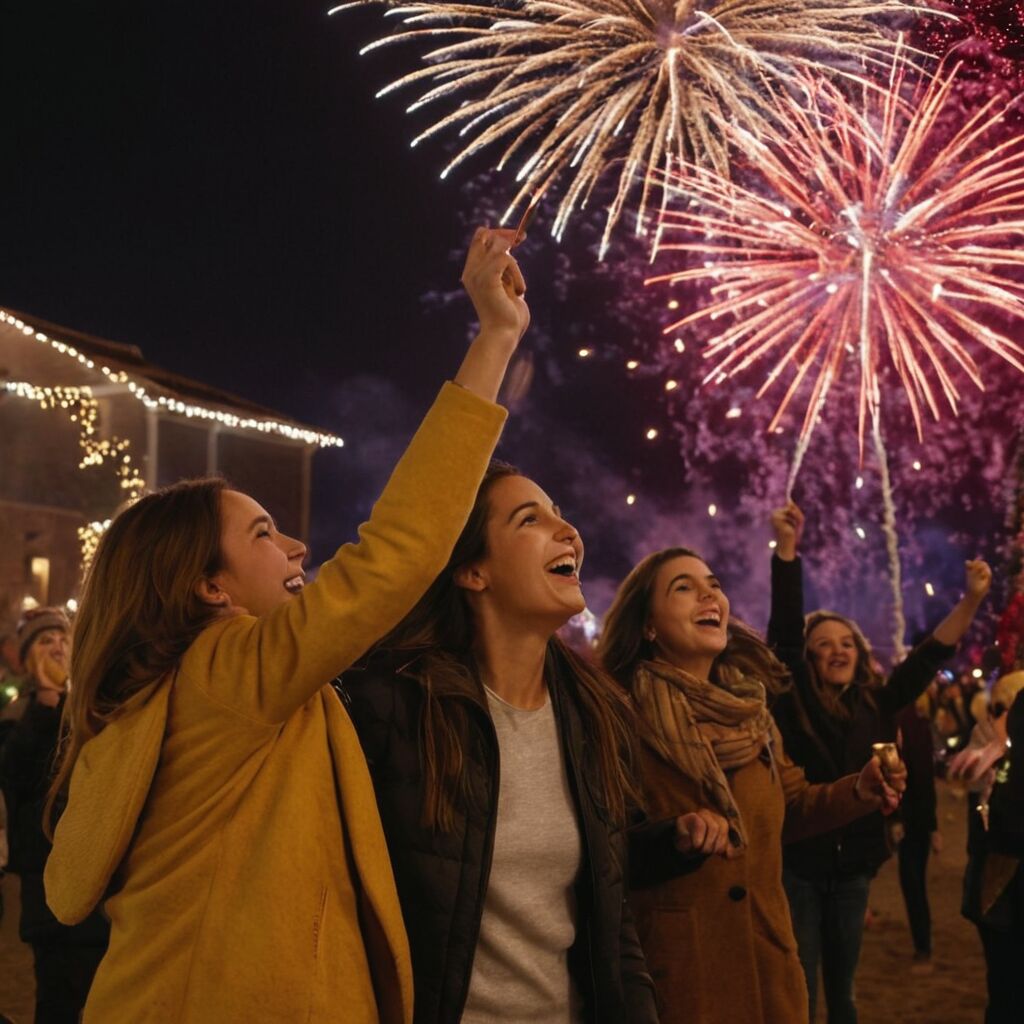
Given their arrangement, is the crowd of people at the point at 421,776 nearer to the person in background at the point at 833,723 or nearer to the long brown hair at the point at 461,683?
the long brown hair at the point at 461,683

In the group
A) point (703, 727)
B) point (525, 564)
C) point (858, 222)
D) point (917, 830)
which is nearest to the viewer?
point (525, 564)

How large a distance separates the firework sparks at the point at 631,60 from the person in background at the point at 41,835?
5.75 meters

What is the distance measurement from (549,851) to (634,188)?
29.5m

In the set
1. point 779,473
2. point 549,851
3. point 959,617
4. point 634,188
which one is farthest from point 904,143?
point 779,473

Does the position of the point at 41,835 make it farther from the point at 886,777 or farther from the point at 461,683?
the point at 886,777

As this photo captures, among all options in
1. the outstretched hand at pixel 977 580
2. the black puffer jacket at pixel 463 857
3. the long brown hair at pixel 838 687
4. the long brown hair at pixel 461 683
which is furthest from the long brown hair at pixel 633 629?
the outstretched hand at pixel 977 580

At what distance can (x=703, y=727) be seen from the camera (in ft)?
13.0

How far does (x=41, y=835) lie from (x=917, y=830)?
548 centimetres

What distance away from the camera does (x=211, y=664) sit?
2.20m

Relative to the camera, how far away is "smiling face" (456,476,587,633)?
297cm

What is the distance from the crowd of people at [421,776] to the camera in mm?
2092

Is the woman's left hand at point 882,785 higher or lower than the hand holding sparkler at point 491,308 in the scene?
lower

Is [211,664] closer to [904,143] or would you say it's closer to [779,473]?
[904,143]

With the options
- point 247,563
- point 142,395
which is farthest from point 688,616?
point 142,395
